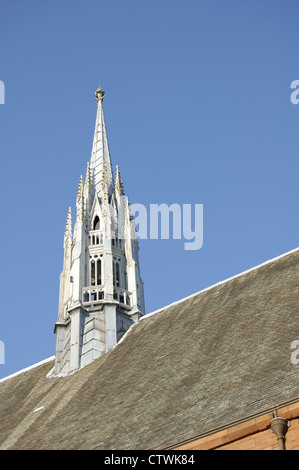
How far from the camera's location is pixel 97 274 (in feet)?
105

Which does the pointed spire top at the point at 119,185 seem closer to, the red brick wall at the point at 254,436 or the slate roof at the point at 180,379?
the slate roof at the point at 180,379

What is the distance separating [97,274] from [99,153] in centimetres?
728

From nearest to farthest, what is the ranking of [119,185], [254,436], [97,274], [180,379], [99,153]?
[254,436] → [180,379] → [97,274] → [119,185] → [99,153]

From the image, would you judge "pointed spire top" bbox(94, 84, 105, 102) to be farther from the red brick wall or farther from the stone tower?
the red brick wall

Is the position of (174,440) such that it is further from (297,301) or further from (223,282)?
(223,282)

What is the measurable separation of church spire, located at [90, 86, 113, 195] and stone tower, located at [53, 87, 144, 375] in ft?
0.19

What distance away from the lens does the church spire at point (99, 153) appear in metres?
35.6

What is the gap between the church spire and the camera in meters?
35.6

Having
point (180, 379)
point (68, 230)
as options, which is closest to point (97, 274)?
point (68, 230)

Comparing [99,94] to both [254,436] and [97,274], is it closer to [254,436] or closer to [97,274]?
[97,274]

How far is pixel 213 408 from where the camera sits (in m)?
18.4

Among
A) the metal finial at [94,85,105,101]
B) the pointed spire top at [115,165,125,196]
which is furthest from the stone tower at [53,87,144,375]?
the metal finial at [94,85,105,101]
